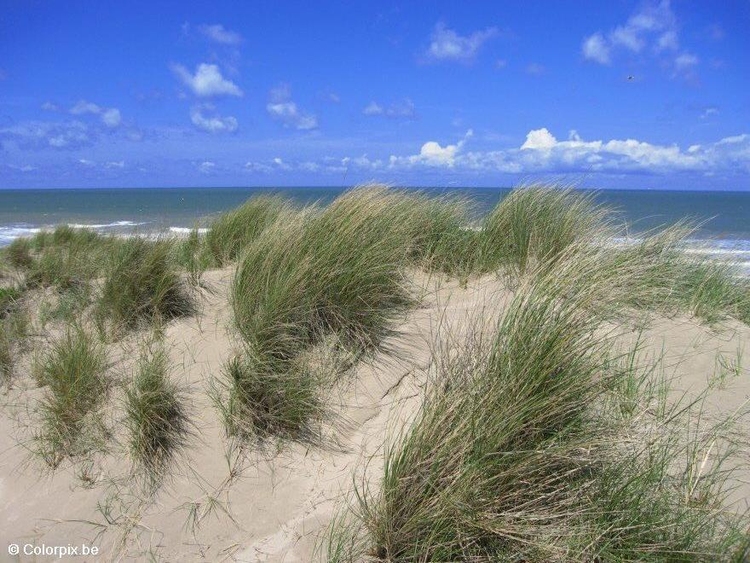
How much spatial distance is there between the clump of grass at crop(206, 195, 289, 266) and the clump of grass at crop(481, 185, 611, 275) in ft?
7.84

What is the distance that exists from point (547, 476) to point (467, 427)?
15.6 inches

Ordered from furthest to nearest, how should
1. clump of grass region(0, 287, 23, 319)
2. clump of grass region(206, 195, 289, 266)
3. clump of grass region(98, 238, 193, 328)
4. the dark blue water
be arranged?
the dark blue water
clump of grass region(206, 195, 289, 266)
clump of grass region(0, 287, 23, 319)
clump of grass region(98, 238, 193, 328)

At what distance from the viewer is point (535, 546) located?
2.28 m

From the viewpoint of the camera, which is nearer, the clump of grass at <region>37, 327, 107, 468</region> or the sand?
the sand

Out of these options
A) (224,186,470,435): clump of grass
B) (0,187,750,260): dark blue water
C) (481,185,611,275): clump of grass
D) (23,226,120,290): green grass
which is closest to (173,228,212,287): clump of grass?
(0,187,750,260): dark blue water

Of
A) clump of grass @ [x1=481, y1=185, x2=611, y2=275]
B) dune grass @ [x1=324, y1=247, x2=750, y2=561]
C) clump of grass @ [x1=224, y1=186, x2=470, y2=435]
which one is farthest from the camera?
clump of grass @ [x1=481, y1=185, x2=611, y2=275]

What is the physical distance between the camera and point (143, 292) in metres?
4.91

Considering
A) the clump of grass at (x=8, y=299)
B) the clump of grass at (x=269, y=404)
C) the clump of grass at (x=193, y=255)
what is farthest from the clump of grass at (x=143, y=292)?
the clump of grass at (x=269, y=404)

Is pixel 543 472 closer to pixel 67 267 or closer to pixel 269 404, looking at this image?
pixel 269 404

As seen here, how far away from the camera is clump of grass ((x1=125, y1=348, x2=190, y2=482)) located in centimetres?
348

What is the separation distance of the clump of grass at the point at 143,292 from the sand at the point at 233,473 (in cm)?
66

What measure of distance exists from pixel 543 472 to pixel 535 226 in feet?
10.9

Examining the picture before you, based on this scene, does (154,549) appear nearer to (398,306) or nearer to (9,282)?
(398,306)

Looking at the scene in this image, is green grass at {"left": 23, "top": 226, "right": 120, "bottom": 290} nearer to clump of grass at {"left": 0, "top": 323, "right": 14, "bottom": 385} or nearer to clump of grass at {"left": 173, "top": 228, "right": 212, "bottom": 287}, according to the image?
clump of grass at {"left": 173, "top": 228, "right": 212, "bottom": 287}
